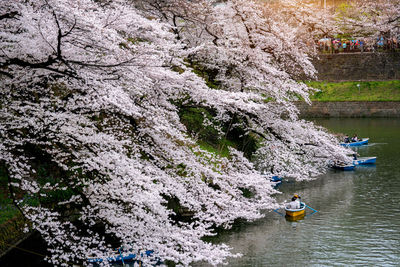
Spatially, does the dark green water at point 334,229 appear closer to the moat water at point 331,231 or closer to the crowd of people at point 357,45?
the moat water at point 331,231

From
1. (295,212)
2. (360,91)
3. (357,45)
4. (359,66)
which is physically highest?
(357,45)

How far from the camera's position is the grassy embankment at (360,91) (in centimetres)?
3566

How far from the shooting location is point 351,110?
35875 millimetres

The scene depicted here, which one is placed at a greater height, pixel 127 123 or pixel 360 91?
pixel 127 123

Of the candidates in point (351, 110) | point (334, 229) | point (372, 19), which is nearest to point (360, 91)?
point (351, 110)

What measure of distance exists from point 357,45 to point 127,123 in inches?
1391

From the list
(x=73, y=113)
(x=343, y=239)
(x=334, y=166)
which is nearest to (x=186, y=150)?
(x=73, y=113)

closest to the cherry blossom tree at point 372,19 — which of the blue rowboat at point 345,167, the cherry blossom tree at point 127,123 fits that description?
the blue rowboat at point 345,167

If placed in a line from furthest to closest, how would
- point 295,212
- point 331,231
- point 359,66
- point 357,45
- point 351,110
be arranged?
1. point 357,45
2. point 359,66
3. point 351,110
4. point 295,212
5. point 331,231

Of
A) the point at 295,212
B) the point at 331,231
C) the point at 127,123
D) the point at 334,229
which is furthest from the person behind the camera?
the point at 295,212

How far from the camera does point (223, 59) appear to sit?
15.4 metres

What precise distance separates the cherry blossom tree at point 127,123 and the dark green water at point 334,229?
976 mm

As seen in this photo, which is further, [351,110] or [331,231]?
[351,110]

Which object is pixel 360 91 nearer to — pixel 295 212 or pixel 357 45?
pixel 357 45
